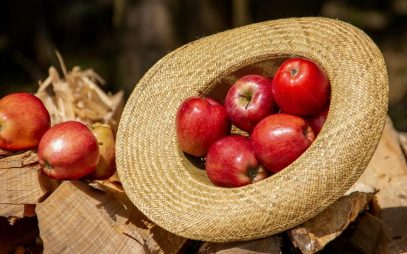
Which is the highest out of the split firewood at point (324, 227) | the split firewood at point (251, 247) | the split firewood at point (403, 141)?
the split firewood at point (324, 227)

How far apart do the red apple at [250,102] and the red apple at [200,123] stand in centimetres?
5

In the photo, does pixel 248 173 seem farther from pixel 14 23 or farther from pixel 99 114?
pixel 14 23

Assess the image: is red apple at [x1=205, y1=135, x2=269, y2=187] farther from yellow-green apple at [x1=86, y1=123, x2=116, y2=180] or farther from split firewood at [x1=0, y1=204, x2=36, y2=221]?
split firewood at [x1=0, y1=204, x2=36, y2=221]

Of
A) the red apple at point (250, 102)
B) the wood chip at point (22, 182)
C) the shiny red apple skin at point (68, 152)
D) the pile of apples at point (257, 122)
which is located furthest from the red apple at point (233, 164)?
the wood chip at point (22, 182)

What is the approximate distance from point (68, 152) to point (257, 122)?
28.5 inches

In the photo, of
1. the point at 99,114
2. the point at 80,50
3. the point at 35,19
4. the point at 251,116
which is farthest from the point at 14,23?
the point at 251,116

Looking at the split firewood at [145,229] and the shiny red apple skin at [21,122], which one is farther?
the shiny red apple skin at [21,122]

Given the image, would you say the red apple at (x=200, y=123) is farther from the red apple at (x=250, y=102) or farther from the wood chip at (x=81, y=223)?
the wood chip at (x=81, y=223)

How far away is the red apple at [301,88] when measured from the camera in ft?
7.73

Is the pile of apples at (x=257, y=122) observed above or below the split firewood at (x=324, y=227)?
above

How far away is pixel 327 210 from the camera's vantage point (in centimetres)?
A: 237

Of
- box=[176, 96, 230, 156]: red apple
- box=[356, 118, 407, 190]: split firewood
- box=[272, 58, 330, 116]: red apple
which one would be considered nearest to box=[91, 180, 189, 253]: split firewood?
box=[176, 96, 230, 156]: red apple

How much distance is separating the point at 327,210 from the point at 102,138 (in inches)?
39.7

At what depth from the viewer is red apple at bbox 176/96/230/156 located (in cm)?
251
